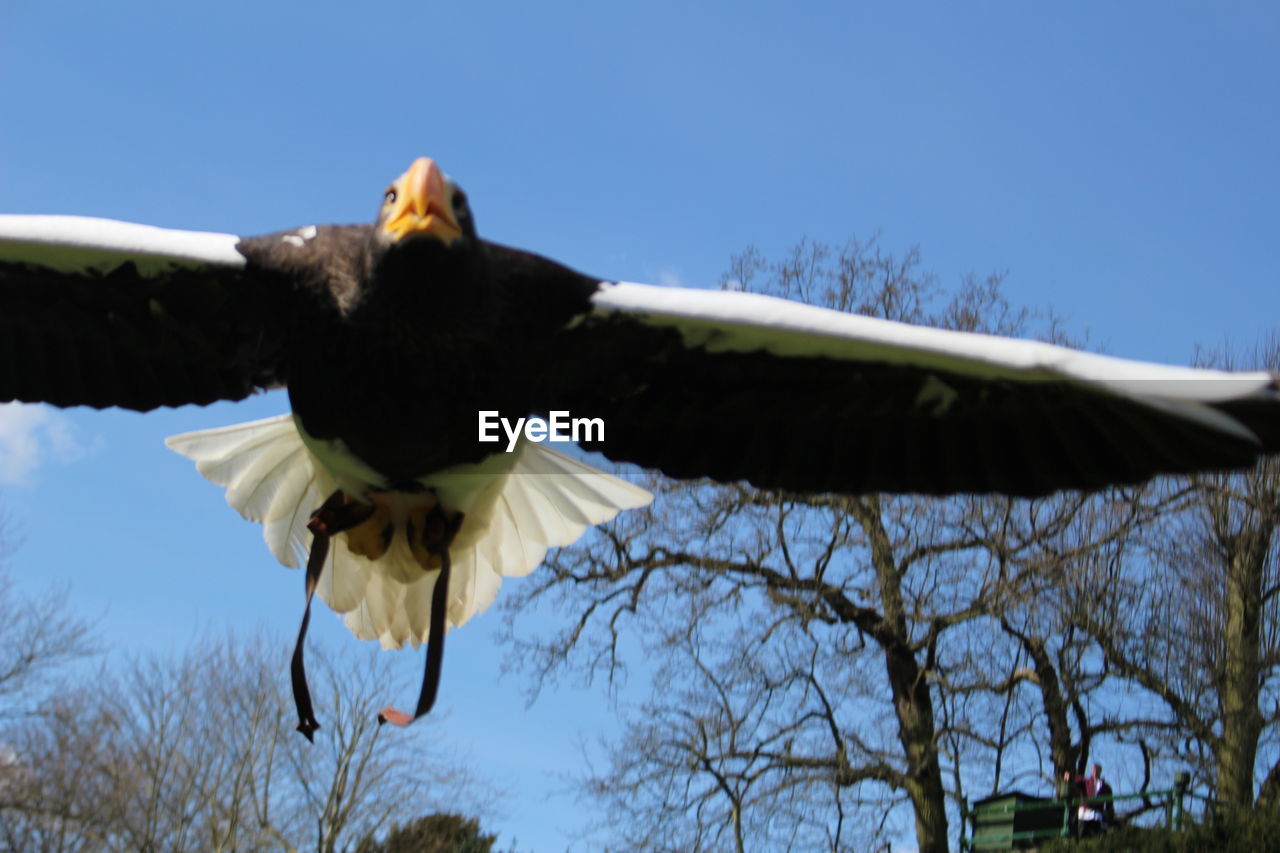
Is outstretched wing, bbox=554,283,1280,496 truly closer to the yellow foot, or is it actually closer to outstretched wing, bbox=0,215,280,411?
the yellow foot

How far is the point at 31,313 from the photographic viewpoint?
376 cm

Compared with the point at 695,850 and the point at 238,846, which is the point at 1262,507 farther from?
the point at 238,846

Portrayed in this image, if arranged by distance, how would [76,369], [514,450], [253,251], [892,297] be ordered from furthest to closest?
[892,297], [76,369], [514,450], [253,251]

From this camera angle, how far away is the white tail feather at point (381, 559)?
161 inches

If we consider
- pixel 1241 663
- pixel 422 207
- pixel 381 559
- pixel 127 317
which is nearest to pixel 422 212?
pixel 422 207

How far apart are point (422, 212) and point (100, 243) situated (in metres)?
1.10

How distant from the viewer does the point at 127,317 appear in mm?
3674

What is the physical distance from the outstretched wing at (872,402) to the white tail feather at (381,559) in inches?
13.0

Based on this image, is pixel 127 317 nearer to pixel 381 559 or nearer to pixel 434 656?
pixel 381 559

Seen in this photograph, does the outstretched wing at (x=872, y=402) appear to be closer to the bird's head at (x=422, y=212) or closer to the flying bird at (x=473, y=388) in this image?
the flying bird at (x=473, y=388)

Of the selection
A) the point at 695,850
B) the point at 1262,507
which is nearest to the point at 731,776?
the point at 695,850

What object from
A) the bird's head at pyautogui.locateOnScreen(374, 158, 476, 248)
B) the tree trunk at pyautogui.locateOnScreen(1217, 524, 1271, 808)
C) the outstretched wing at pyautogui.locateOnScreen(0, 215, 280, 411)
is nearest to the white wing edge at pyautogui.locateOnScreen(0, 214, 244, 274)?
the outstretched wing at pyautogui.locateOnScreen(0, 215, 280, 411)

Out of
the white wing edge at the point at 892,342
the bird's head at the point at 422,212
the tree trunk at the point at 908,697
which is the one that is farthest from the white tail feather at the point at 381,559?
the tree trunk at the point at 908,697

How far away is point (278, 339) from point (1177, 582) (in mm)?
12523
